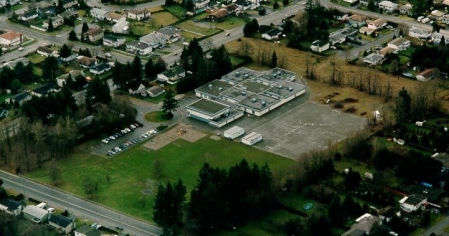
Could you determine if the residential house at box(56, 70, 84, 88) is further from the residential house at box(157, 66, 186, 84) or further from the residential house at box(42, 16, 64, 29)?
the residential house at box(42, 16, 64, 29)

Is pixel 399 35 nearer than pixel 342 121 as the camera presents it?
No

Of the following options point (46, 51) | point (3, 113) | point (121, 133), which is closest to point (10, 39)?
point (46, 51)

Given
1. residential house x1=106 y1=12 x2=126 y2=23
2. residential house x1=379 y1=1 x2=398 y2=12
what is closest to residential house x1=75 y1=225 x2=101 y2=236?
residential house x1=106 y1=12 x2=126 y2=23

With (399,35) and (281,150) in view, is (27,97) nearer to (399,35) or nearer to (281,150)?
(281,150)

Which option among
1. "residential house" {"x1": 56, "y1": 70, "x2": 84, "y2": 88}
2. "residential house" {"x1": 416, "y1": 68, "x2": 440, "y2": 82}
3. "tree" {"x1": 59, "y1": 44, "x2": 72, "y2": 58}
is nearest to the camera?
"residential house" {"x1": 56, "y1": 70, "x2": 84, "y2": 88}

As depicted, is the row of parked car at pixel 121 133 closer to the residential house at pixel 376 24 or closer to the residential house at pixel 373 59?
the residential house at pixel 373 59

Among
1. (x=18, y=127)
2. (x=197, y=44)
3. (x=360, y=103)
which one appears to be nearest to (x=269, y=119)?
(x=360, y=103)
